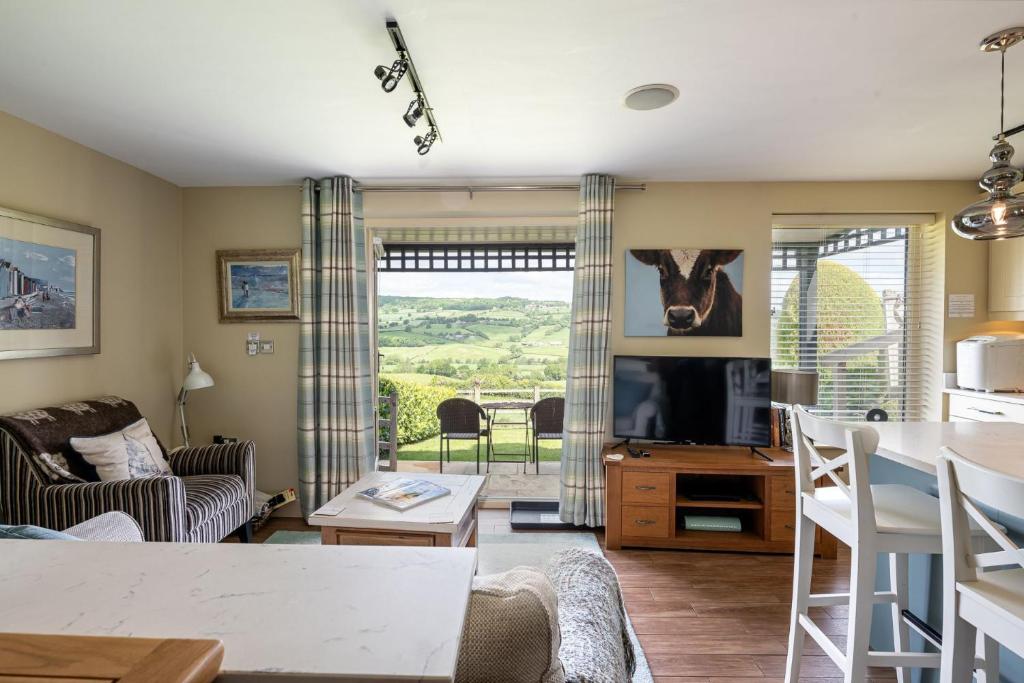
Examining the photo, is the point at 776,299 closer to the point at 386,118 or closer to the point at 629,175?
the point at 629,175

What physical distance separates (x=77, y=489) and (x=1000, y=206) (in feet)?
13.1

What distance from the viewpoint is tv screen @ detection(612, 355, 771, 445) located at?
11.3 feet

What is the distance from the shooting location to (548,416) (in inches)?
192

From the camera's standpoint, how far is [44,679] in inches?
16.6

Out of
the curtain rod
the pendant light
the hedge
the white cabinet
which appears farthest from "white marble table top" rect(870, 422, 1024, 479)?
the hedge

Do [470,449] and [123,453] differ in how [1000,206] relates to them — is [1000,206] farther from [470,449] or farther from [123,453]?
[470,449]

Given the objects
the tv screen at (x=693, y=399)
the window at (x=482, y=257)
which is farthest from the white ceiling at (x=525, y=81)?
the window at (x=482, y=257)

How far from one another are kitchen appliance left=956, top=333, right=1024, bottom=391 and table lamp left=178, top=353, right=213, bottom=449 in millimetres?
5235

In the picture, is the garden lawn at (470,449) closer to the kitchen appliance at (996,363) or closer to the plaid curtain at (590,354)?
the plaid curtain at (590,354)

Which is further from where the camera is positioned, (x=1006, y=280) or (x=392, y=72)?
(x=1006, y=280)

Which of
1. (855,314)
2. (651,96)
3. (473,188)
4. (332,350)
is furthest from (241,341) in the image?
(855,314)

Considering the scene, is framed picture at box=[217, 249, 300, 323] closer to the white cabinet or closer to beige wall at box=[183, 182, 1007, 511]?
beige wall at box=[183, 182, 1007, 511]

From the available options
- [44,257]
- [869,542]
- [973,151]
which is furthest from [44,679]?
[973,151]

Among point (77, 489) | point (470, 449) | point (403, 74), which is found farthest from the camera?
point (470, 449)
